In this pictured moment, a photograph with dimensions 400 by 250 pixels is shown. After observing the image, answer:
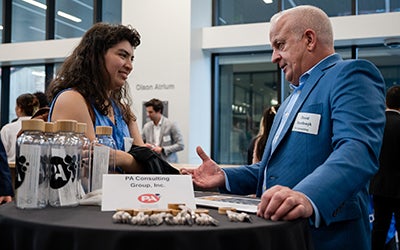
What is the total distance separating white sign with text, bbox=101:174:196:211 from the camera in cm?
115

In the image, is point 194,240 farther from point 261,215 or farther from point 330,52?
point 330,52

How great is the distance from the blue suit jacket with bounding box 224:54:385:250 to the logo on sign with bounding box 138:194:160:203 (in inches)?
14.8

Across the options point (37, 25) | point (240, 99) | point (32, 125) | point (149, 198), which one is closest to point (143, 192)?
point (149, 198)

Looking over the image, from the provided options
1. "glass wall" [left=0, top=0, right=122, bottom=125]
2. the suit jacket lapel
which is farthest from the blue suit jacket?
"glass wall" [left=0, top=0, right=122, bottom=125]

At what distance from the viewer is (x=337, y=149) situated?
1314 millimetres

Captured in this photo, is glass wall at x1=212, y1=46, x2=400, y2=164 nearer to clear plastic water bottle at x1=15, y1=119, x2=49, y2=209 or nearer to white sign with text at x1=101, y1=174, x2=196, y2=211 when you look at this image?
white sign with text at x1=101, y1=174, x2=196, y2=211

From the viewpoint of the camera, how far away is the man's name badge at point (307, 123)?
1516 mm

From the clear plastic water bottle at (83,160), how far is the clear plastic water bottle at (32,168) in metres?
0.12

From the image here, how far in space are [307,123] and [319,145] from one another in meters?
0.09

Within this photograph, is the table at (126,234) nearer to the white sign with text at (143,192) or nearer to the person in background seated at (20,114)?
the white sign with text at (143,192)

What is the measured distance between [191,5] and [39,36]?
152 inches

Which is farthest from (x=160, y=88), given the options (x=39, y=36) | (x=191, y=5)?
(x=39, y=36)

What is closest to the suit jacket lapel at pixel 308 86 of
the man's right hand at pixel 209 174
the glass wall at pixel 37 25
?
the man's right hand at pixel 209 174

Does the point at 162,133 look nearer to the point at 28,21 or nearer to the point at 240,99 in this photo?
the point at 240,99
